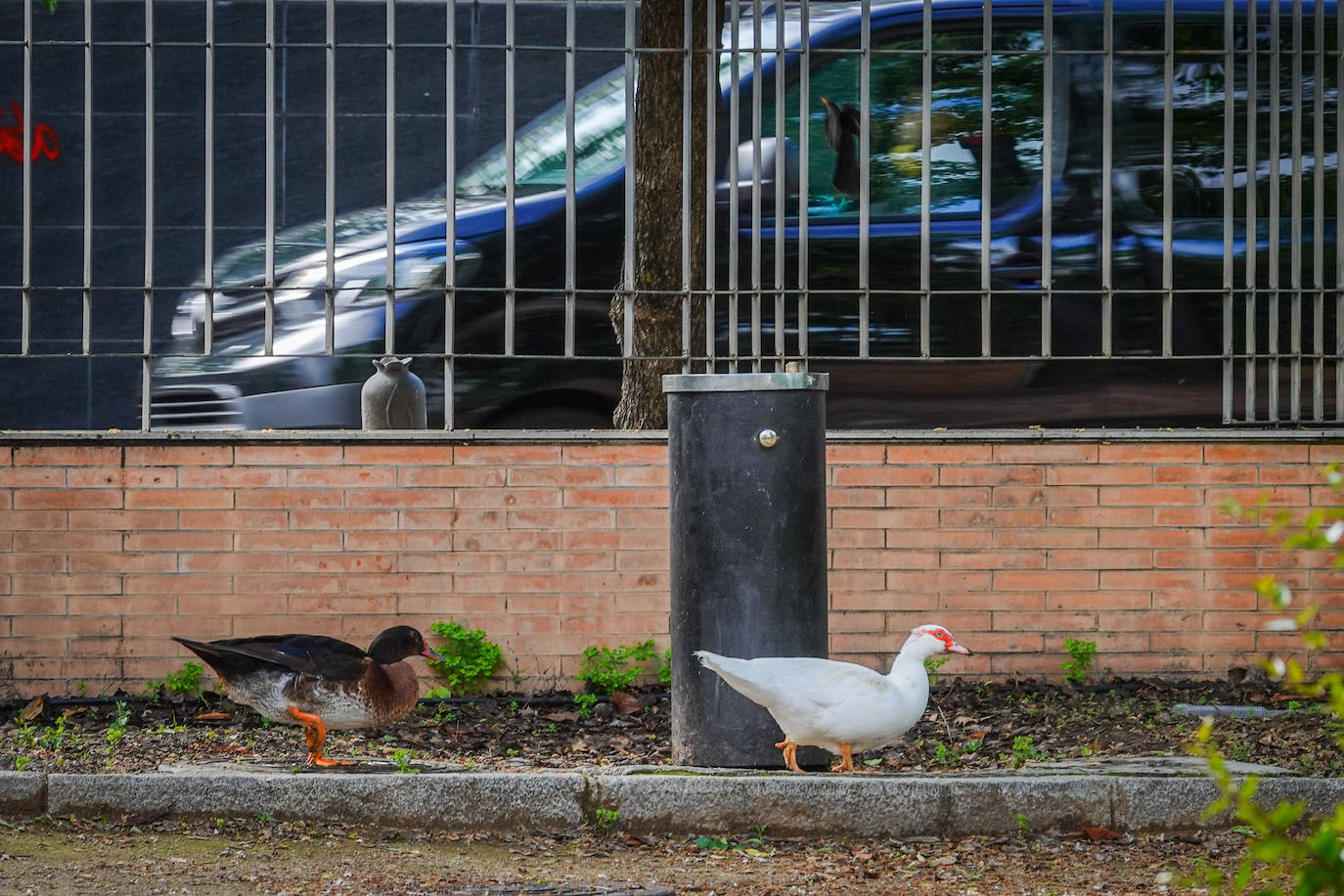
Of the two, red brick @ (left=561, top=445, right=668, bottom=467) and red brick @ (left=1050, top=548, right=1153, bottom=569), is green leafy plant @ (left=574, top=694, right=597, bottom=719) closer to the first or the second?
red brick @ (left=561, top=445, right=668, bottom=467)

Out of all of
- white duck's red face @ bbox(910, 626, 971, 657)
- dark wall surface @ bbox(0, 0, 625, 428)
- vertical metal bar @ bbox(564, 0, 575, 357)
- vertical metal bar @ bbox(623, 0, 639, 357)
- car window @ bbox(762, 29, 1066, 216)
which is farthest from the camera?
dark wall surface @ bbox(0, 0, 625, 428)

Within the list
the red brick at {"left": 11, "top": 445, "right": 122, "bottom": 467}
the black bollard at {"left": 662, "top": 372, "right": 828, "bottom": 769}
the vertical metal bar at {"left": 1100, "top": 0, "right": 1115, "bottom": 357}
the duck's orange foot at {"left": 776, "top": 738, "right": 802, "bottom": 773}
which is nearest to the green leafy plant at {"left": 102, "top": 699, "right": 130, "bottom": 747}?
the red brick at {"left": 11, "top": 445, "right": 122, "bottom": 467}

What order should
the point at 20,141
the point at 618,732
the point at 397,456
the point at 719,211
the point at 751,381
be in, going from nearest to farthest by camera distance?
the point at 751,381
the point at 618,732
the point at 397,456
the point at 719,211
the point at 20,141

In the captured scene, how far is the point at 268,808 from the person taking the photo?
4785mm

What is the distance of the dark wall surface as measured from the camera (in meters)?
8.45

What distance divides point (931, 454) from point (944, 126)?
1.91m

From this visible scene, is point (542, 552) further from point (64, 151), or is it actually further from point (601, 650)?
point (64, 151)

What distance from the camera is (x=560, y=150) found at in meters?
7.99

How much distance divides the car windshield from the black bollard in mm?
2899

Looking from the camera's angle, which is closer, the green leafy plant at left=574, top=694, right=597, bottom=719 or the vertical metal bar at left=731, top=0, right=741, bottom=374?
the green leafy plant at left=574, top=694, right=597, bottom=719

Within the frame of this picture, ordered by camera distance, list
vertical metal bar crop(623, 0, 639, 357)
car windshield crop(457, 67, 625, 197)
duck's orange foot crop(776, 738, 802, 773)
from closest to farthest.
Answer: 1. duck's orange foot crop(776, 738, 802, 773)
2. vertical metal bar crop(623, 0, 639, 357)
3. car windshield crop(457, 67, 625, 197)

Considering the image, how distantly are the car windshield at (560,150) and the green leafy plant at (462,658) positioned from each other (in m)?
2.44

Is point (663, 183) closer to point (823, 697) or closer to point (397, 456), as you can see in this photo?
point (397, 456)

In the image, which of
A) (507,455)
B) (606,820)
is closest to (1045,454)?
(507,455)
